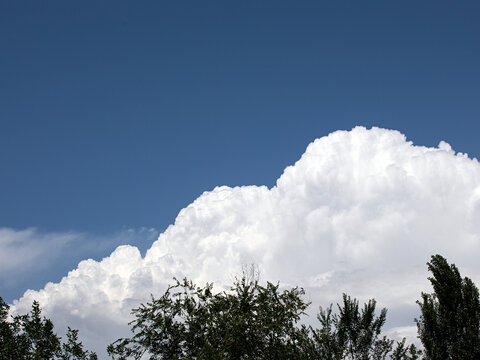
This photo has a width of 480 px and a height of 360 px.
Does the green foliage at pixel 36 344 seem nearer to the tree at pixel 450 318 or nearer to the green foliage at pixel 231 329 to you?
the green foliage at pixel 231 329

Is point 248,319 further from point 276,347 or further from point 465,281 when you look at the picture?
point 465,281

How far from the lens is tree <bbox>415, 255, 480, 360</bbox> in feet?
89.3

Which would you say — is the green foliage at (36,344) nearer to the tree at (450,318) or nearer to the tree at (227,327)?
the tree at (227,327)

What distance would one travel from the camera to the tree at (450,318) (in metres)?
27.2

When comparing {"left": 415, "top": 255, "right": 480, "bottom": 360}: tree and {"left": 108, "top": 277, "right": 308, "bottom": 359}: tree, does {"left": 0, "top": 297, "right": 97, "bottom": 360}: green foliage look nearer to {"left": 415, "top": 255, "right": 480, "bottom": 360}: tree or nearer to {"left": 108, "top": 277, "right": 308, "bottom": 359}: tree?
{"left": 108, "top": 277, "right": 308, "bottom": 359}: tree

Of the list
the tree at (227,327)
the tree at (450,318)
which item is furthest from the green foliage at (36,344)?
the tree at (450,318)

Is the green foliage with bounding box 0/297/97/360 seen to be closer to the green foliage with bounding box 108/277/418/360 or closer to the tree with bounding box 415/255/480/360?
the green foliage with bounding box 108/277/418/360

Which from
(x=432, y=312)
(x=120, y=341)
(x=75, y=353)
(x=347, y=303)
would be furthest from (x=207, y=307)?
(x=432, y=312)

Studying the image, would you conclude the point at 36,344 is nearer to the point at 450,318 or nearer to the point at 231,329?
the point at 231,329

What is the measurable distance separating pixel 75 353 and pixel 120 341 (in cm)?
265

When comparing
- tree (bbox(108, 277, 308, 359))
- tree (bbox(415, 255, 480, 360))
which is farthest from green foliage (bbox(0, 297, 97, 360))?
tree (bbox(415, 255, 480, 360))

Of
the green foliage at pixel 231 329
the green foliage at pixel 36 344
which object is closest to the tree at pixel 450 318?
the green foliage at pixel 231 329

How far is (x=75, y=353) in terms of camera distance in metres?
22.6

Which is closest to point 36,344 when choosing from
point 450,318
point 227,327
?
point 227,327
